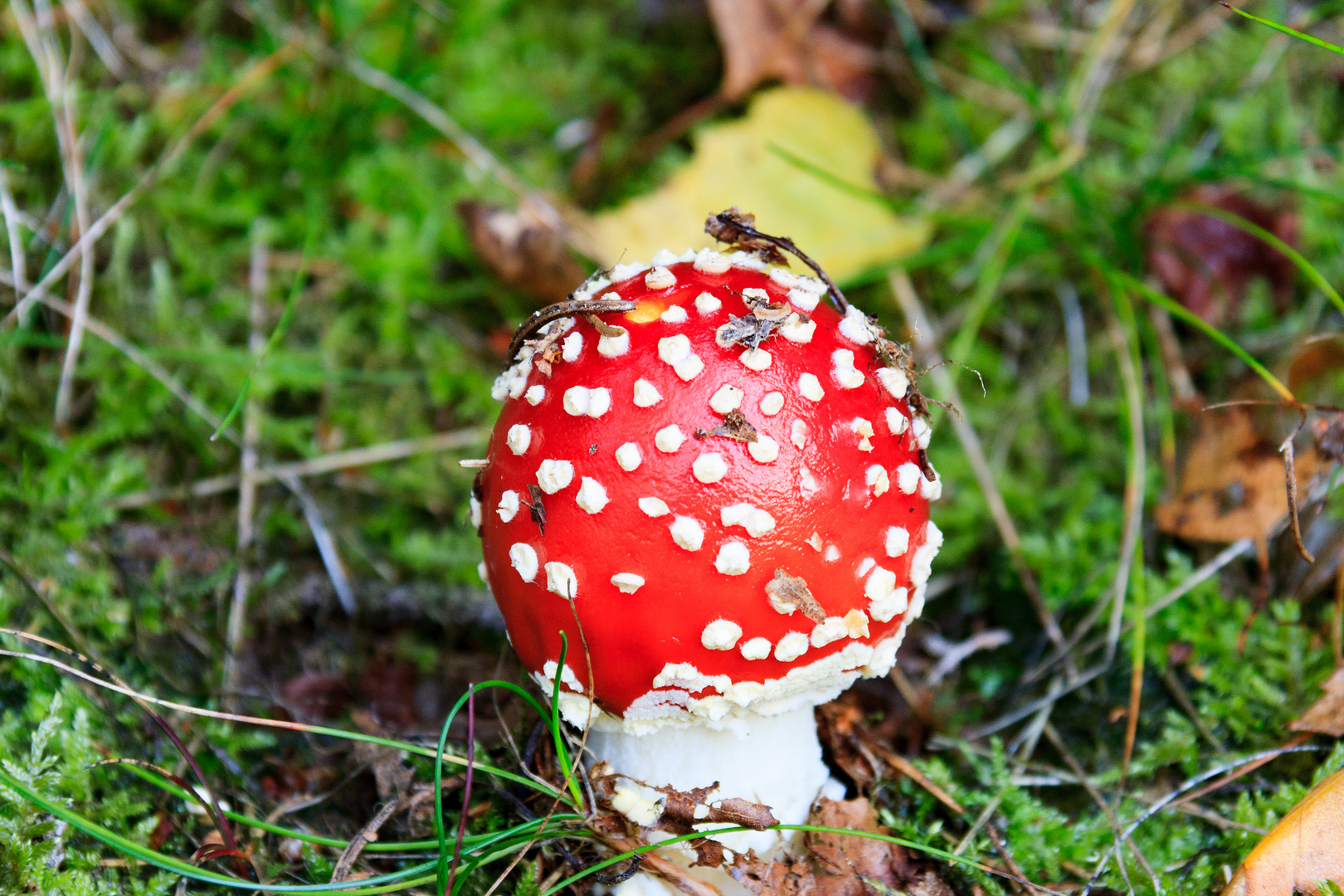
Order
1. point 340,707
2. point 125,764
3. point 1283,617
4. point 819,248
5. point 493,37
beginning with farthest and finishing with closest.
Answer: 1. point 493,37
2. point 819,248
3. point 340,707
4. point 1283,617
5. point 125,764

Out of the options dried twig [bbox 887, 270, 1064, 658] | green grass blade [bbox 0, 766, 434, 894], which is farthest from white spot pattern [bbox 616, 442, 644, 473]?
dried twig [bbox 887, 270, 1064, 658]

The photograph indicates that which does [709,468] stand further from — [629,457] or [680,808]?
[680,808]

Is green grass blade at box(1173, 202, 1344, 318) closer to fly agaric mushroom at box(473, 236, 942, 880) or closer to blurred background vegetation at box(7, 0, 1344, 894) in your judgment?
blurred background vegetation at box(7, 0, 1344, 894)

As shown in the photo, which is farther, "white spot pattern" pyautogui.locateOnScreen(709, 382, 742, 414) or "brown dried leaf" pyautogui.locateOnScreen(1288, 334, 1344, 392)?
"brown dried leaf" pyautogui.locateOnScreen(1288, 334, 1344, 392)

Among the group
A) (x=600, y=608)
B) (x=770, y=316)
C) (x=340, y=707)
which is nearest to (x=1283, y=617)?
(x=770, y=316)

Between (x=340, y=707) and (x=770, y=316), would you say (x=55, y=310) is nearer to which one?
(x=340, y=707)
